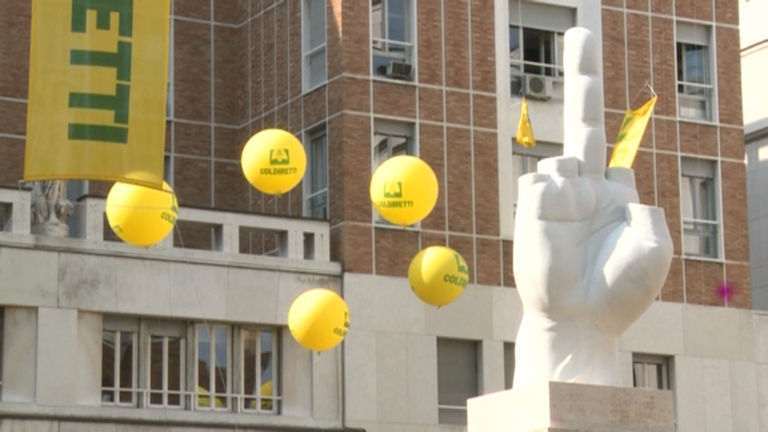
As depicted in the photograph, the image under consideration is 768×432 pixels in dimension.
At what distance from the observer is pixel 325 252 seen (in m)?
43.5

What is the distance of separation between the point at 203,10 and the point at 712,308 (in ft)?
40.8

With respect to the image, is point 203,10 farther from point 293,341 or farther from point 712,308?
point 712,308

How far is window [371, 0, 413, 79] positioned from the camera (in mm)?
44875

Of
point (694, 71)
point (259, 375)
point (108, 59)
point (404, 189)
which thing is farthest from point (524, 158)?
point (108, 59)

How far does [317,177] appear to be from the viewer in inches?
1773

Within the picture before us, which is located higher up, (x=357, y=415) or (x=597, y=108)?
(x=597, y=108)

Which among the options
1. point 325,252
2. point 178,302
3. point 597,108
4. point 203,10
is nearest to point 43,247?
point 178,302

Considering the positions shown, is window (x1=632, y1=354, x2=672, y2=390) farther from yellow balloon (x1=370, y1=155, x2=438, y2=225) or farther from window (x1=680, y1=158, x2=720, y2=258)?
yellow balloon (x1=370, y1=155, x2=438, y2=225)

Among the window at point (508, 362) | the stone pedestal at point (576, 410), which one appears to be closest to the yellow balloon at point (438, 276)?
the window at point (508, 362)

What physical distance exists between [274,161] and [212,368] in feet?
25.7

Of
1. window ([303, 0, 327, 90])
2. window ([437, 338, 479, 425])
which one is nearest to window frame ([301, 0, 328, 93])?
window ([303, 0, 327, 90])

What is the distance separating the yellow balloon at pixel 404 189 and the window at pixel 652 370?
1207 cm

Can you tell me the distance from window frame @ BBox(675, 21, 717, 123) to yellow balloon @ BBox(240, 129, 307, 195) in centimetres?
1481

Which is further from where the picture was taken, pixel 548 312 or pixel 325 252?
pixel 325 252
